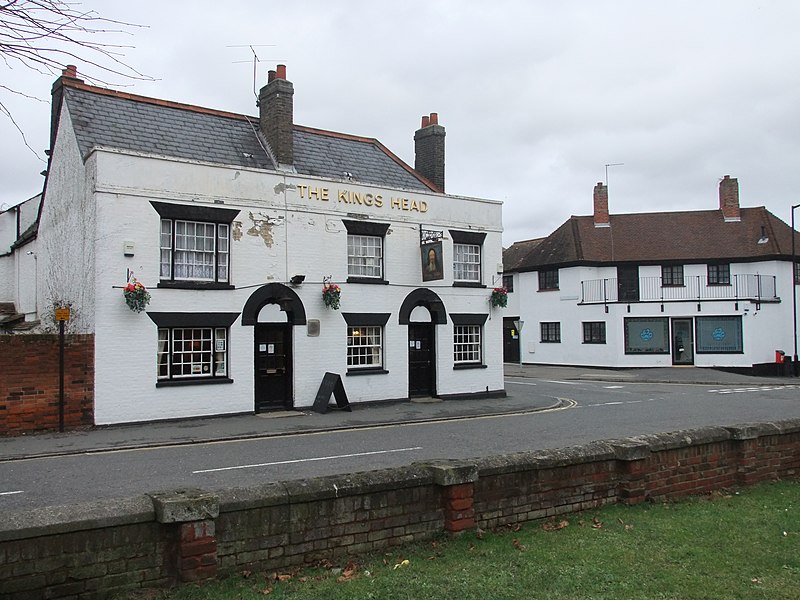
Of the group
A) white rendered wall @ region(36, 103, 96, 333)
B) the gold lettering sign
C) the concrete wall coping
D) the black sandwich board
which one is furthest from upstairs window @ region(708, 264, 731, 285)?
the concrete wall coping

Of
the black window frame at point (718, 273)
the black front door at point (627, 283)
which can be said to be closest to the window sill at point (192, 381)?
the black front door at point (627, 283)

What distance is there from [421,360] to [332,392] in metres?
3.84

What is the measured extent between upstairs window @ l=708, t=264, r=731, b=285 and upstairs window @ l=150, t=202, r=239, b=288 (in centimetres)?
2833

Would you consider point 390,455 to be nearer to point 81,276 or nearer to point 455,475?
point 455,475

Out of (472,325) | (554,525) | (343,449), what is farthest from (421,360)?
(554,525)

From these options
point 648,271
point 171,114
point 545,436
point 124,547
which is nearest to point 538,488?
point 124,547

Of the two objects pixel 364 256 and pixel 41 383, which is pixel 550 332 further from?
pixel 41 383

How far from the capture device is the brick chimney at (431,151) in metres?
24.9

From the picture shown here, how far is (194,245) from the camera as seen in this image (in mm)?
17875

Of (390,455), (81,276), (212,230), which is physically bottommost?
(390,455)

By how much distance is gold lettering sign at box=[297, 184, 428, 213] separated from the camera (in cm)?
1967

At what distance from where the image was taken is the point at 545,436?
14672mm

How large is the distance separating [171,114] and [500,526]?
16.9 metres

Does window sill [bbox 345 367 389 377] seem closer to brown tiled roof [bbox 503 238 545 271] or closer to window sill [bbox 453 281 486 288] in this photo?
window sill [bbox 453 281 486 288]
